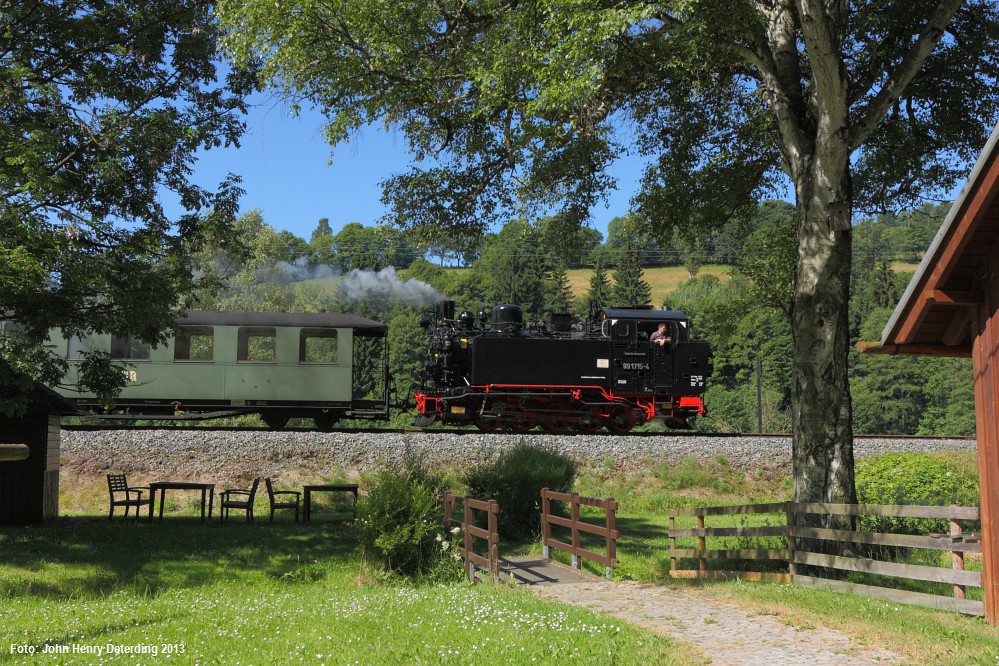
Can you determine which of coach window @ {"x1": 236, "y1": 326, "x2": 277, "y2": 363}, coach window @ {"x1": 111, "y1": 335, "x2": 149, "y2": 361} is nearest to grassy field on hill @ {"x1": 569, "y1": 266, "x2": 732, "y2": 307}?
coach window @ {"x1": 236, "y1": 326, "x2": 277, "y2": 363}

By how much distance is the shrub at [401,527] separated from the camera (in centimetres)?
1195

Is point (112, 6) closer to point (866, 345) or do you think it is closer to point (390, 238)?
point (390, 238)

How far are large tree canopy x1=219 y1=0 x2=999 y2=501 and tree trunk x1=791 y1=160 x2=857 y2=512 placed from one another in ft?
0.07

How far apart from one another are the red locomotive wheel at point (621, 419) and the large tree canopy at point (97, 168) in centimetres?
1231

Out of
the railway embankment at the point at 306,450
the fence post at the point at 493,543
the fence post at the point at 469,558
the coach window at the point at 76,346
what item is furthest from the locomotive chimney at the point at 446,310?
the fence post at the point at 493,543

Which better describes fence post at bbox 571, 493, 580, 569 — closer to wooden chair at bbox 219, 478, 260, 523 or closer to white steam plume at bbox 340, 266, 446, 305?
wooden chair at bbox 219, 478, 260, 523

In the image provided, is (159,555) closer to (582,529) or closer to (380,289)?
(582,529)

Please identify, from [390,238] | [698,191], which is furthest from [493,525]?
[698,191]

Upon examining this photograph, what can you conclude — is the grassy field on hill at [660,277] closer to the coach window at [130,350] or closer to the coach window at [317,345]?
the coach window at [317,345]

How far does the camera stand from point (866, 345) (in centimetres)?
875

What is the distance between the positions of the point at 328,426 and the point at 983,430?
17189 mm

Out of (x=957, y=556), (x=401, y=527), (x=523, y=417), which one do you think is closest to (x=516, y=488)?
(x=401, y=527)

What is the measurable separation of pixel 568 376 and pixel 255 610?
47.2 feet

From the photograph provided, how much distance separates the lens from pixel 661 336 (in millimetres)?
23266
